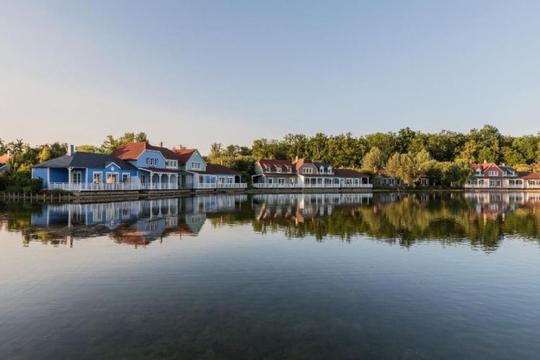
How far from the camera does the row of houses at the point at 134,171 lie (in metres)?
39.9

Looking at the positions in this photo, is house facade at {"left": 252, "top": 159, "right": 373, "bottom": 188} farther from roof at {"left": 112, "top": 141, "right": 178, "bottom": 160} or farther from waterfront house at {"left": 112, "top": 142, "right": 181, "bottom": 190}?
roof at {"left": 112, "top": 141, "right": 178, "bottom": 160}

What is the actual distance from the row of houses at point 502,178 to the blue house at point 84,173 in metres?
76.7

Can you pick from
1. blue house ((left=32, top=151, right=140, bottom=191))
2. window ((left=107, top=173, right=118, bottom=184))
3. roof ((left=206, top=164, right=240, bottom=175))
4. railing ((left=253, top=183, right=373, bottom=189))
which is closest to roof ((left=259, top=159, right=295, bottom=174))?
railing ((left=253, top=183, right=373, bottom=189))

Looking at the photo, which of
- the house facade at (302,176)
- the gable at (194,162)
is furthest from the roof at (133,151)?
the house facade at (302,176)

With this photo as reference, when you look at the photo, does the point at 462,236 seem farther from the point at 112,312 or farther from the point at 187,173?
the point at 187,173

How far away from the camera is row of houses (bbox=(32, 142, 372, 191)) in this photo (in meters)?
40.4

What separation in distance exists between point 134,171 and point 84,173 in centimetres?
630

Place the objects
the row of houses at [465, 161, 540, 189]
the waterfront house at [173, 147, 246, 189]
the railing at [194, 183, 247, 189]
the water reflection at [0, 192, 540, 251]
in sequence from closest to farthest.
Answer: the water reflection at [0, 192, 540, 251] < the railing at [194, 183, 247, 189] < the waterfront house at [173, 147, 246, 189] < the row of houses at [465, 161, 540, 189]

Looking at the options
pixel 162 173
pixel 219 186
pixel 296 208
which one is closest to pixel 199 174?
pixel 219 186

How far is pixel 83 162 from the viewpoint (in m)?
41.2

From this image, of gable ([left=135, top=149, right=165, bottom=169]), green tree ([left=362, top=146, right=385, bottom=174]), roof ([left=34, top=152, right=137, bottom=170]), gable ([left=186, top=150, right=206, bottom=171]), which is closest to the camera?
roof ([left=34, top=152, right=137, bottom=170])

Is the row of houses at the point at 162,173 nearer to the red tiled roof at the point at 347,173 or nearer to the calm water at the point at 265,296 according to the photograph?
the red tiled roof at the point at 347,173

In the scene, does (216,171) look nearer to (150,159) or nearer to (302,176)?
(150,159)

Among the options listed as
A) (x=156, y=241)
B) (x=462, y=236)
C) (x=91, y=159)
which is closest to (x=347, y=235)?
(x=462, y=236)
